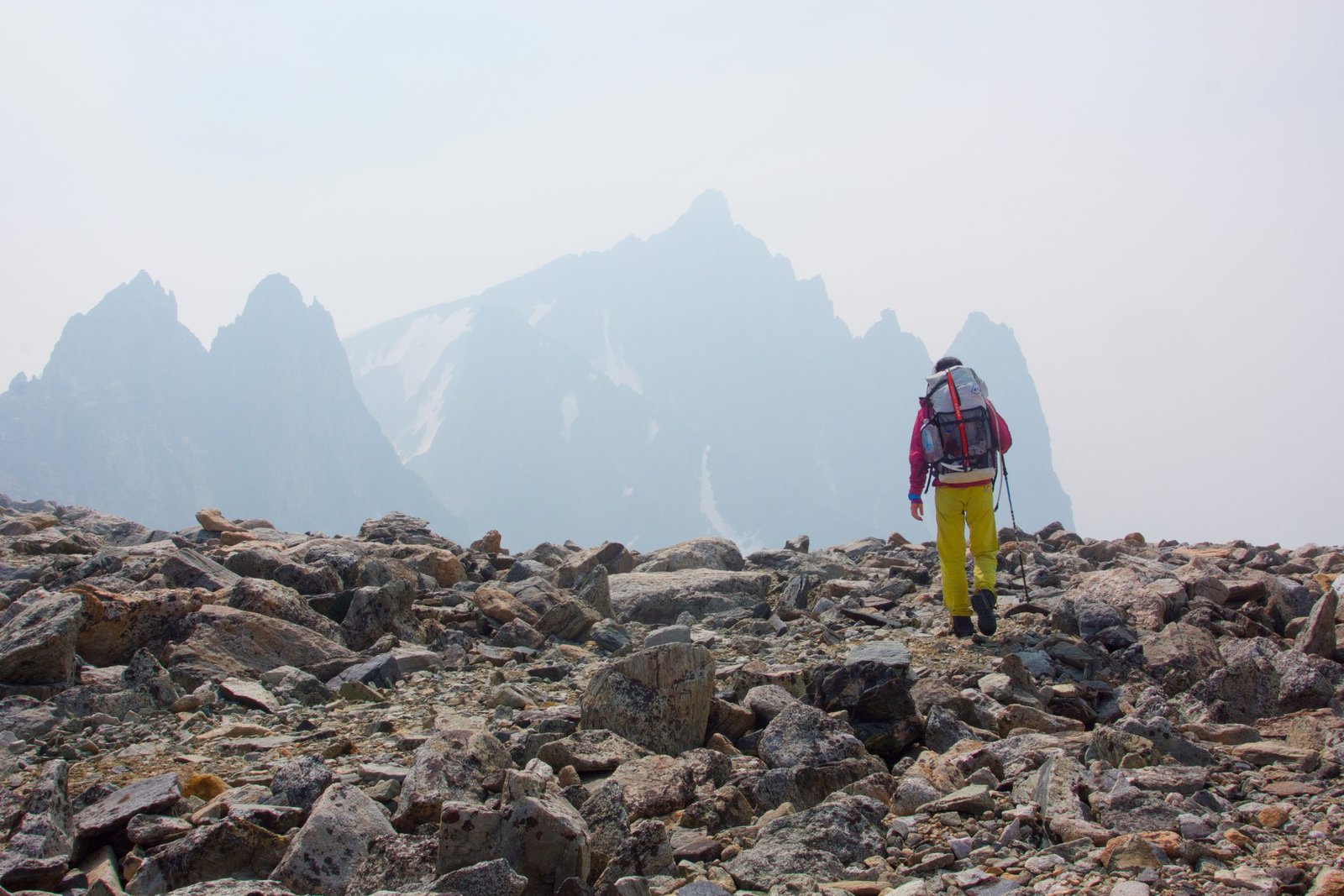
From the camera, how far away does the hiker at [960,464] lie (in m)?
9.64

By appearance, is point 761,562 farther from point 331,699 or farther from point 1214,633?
point 331,699

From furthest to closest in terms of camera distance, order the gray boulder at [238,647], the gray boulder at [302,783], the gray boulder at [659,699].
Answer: the gray boulder at [238,647], the gray boulder at [659,699], the gray boulder at [302,783]

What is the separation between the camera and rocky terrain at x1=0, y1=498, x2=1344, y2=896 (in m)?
4.18

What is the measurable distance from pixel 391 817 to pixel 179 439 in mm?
166467

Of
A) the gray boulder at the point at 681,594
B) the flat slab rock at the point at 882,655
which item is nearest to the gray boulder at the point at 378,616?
the gray boulder at the point at 681,594

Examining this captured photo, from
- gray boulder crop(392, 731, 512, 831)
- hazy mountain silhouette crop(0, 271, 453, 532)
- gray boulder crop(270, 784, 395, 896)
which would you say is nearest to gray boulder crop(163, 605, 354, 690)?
gray boulder crop(392, 731, 512, 831)

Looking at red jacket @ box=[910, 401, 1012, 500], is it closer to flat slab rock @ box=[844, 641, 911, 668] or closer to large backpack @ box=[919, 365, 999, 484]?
large backpack @ box=[919, 365, 999, 484]

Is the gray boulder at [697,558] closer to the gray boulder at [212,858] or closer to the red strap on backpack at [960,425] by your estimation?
the red strap on backpack at [960,425]

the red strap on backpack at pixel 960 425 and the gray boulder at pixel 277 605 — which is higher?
the red strap on backpack at pixel 960 425

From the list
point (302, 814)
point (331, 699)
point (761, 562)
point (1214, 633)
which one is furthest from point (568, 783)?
point (761, 562)

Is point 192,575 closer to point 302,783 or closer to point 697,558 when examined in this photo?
point 302,783

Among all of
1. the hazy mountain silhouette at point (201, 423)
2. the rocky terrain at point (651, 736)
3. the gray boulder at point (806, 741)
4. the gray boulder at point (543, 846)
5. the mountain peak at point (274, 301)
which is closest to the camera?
the gray boulder at point (543, 846)

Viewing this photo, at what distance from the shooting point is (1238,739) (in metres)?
5.82

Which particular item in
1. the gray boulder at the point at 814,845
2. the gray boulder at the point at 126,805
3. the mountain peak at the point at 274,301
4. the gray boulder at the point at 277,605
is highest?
the mountain peak at the point at 274,301
